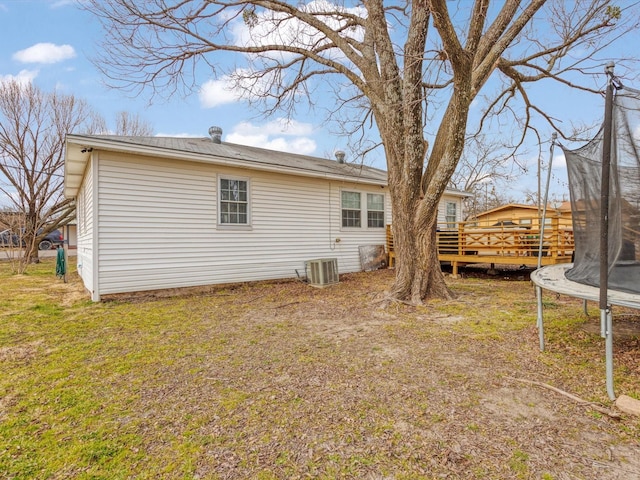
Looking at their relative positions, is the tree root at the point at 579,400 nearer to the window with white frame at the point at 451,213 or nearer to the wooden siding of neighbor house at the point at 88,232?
the wooden siding of neighbor house at the point at 88,232

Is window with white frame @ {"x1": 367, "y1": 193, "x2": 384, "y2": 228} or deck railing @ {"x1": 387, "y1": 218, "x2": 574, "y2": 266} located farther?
window with white frame @ {"x1": 367, "y1": 193, "x2": 384, "y2": 228}

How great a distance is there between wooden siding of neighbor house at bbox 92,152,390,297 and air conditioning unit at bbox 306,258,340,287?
78 centimetres

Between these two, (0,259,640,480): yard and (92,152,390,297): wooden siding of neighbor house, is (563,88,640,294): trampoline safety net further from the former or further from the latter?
(92,152,390,297): wooden siding of neighbor house

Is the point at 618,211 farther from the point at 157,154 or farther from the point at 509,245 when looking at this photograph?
the point at 157,154

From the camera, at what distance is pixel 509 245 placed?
8508mm

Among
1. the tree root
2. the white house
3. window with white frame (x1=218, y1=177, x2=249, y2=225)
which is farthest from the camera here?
window with white frame (x1=218, y1=177, x2=249, y2=225)

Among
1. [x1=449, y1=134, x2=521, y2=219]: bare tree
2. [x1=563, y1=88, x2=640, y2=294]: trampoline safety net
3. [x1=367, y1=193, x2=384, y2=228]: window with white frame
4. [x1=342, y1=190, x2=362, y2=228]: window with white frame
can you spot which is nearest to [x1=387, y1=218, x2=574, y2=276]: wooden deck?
[x1=367, y1=193, x2=384, y2=228]: window with white frame

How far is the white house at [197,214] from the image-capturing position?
20.4ft

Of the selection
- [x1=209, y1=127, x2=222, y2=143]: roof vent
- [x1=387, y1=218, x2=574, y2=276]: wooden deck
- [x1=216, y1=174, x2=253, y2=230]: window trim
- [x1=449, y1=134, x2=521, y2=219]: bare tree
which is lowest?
[x1=387, y1=218, x2=574, y2=276]: wooden deck

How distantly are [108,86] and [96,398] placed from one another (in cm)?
659

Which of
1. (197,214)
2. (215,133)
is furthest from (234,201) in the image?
(215,133)

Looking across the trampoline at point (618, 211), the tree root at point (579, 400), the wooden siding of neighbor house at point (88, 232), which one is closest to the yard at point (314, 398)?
the tree root at point (579, 400)

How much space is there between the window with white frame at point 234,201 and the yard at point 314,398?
3.33 metres

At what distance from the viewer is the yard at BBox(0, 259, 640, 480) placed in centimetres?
179
